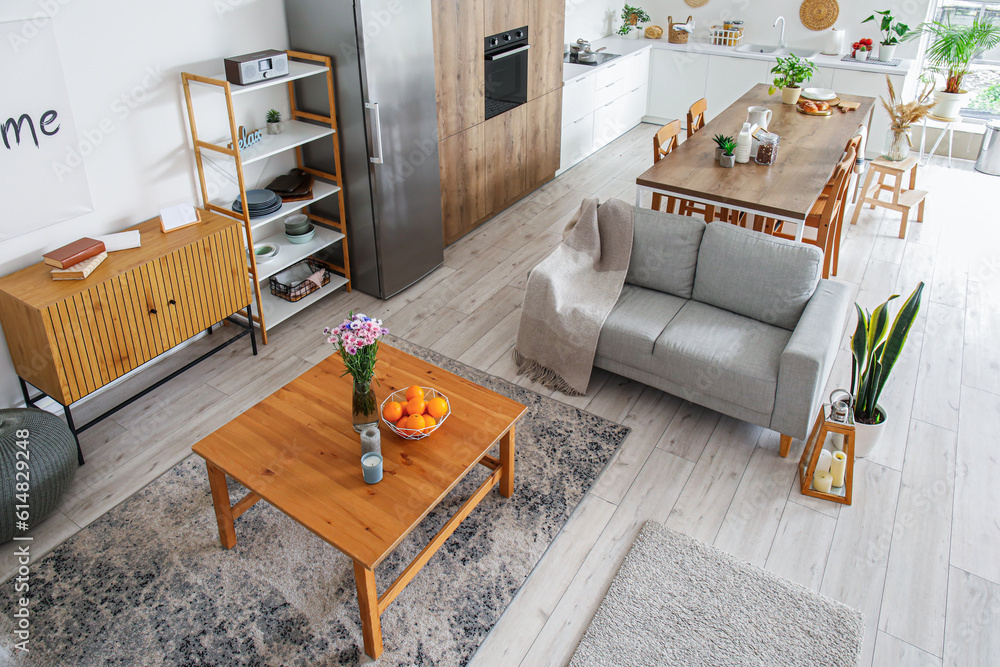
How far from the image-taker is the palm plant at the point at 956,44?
597 centimetres

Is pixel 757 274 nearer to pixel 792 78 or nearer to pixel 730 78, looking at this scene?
pixel 792 78

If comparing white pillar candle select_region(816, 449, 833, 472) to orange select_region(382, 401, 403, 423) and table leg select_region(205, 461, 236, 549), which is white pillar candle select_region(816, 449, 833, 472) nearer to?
orange select_region(382, 401, 403, 423)

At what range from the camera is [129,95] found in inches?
129

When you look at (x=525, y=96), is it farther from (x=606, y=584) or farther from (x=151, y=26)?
(x=606, y=584)

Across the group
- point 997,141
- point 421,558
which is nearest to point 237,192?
point 421,558

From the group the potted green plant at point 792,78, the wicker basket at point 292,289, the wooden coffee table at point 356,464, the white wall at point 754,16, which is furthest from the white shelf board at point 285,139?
the white wall at point 754,16

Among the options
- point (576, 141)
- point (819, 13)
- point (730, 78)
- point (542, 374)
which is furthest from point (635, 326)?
point (819, 13)

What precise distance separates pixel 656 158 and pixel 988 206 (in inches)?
118

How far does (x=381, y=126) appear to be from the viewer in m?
3.93

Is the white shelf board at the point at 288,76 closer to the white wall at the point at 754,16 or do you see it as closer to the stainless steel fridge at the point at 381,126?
the stainless steel fridge at the point at 381,126

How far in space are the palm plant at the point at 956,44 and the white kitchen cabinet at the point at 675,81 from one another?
1.83m

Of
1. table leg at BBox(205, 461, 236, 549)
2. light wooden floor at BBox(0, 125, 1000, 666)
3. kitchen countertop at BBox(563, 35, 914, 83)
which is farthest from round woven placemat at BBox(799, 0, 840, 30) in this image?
table leg at BBox(205, 461, 236, 549)

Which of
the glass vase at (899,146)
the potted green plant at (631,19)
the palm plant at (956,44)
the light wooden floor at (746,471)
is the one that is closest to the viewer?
the light wooden floor at (746,471)

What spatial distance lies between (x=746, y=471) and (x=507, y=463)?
→ 1.11 metres
